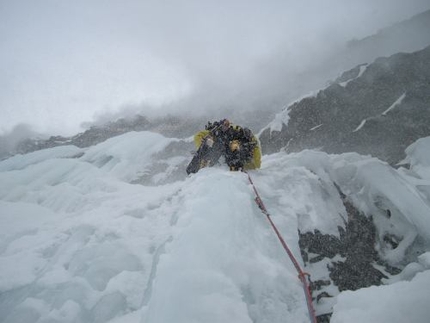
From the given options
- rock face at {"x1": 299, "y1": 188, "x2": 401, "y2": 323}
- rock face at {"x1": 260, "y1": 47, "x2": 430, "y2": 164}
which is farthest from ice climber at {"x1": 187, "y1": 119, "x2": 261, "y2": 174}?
rock face at {"x1": 260, "y1": 47, "x2": 430, "y2": 164}

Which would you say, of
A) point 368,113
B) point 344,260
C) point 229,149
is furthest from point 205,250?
point 368,113

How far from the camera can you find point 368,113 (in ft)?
62.1

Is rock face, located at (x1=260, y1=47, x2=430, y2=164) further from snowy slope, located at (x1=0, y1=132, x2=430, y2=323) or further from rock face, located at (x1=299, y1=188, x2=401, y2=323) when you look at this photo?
rock face, located at (x1=299, y1=188, x2=401, y2=323)

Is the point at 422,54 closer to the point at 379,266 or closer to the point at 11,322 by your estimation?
the point at 379,266

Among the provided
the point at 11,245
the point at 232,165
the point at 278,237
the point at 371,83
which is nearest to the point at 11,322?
the point at 11,245

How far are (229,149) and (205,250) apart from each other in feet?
13.5

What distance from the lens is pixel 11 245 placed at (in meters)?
4.72

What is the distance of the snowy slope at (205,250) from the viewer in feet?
8.05

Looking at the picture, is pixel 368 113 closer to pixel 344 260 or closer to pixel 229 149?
pixel 229 149

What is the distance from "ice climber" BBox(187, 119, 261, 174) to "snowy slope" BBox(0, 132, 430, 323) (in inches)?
24.6

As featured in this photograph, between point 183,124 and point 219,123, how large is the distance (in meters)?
27.0

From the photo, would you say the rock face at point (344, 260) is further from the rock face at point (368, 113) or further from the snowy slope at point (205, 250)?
the rock face at point (368, 113)

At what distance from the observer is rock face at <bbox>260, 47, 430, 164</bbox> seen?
16938 millimetres

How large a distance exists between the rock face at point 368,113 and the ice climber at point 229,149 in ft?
38.8
